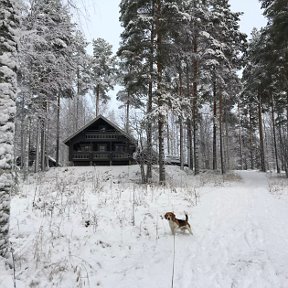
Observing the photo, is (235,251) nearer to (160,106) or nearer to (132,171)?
(160,106)

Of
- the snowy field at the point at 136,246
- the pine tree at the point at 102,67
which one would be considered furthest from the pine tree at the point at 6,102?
the pine tree at the point at 102,67

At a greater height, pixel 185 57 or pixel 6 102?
pixel 185 57

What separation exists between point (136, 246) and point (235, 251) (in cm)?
181

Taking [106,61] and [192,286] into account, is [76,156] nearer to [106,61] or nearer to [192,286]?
[106,61]

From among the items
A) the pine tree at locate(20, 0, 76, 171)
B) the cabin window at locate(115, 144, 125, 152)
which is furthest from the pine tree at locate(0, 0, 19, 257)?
the cabin window at locate(115, 144, 125, 152)

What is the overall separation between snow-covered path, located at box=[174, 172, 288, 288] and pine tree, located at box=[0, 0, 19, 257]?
246 centimetres

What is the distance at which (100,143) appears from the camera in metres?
32.0

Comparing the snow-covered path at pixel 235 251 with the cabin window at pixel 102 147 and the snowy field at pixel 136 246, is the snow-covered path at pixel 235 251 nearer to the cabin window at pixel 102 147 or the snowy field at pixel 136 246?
the snowy field at pixel 136 246

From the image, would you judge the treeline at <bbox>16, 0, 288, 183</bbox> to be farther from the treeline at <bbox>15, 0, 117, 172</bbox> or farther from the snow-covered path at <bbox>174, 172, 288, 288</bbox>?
the snow-covered path at <bbox>174, 172, 288, 288</bbox>

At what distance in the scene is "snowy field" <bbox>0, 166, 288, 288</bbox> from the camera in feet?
12.9

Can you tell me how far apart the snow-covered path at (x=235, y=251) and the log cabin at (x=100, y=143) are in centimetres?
2175

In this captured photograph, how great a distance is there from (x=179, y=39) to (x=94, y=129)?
16723 mm

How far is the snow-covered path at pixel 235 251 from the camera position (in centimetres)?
394

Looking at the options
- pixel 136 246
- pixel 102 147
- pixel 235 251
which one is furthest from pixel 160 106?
pixel 102 147
